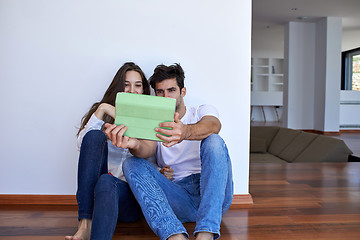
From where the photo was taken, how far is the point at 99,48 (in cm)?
201

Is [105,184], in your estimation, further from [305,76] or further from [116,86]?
[305,76]

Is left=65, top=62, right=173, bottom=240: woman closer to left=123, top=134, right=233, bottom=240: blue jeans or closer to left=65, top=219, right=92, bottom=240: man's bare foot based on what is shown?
left=65, top=219, right=92, bottom=240: man's bare foot

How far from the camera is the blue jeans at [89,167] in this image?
141 cm

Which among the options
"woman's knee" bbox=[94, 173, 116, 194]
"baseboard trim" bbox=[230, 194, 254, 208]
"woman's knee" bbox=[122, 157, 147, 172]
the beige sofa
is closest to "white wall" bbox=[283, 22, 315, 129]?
the beige sofa

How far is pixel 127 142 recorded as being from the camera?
4.41ft

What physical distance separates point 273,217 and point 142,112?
111cm

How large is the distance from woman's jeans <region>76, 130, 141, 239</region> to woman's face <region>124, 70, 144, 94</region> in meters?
0.42

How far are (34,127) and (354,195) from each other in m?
2.30

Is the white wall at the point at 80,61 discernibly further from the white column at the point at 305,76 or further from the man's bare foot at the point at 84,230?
the white column at the point at 305,76

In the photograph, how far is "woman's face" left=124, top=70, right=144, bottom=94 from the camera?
1.83 meters

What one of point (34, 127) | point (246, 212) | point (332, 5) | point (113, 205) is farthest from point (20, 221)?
point (332, 5)

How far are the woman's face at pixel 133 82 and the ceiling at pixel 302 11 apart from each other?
549 cm

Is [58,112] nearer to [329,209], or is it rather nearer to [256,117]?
[329,209]

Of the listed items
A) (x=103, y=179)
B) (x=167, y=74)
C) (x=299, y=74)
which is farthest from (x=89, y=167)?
(x=299, y=74)
